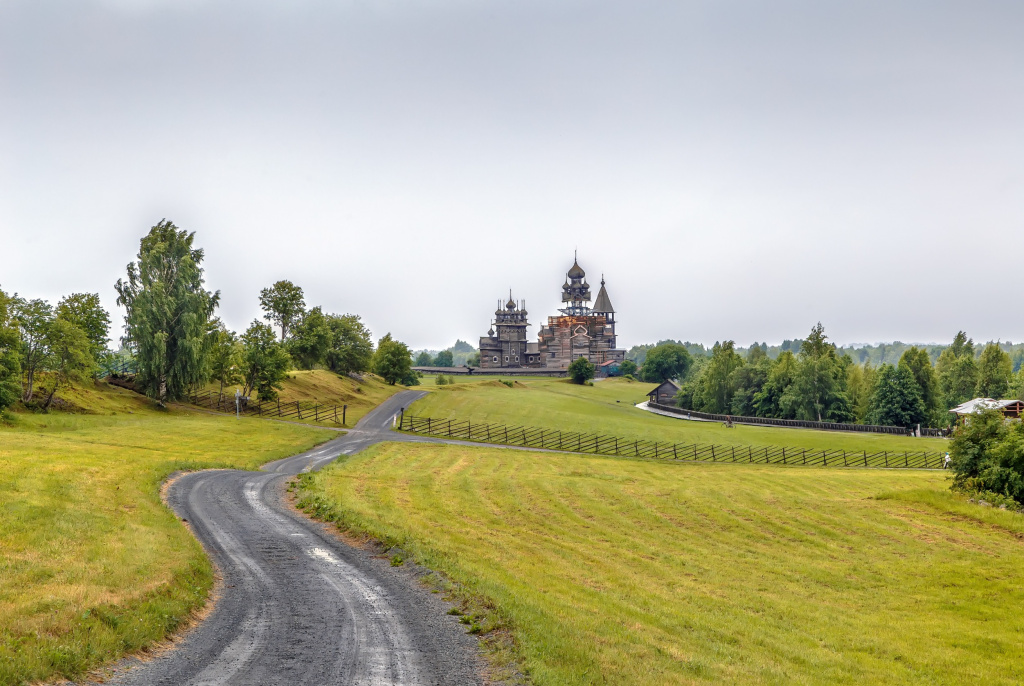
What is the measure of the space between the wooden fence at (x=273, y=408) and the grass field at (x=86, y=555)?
79.1 ft

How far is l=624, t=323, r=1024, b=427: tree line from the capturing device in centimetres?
8375

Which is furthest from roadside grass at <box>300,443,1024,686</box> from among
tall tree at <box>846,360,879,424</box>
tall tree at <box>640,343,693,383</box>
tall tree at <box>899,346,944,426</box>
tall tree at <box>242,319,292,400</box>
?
tall tree at <box>640,343,693,383</box>

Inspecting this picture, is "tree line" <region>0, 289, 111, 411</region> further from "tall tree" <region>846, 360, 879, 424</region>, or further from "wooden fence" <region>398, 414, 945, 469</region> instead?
"tall tree" <region>846, 360, 879, 424</region>

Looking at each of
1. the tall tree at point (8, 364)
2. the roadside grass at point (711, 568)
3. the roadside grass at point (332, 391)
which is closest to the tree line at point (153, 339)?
the tall tree at point (8, 364)

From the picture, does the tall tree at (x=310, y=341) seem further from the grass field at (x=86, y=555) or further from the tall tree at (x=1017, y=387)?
the tall tree at (x=1017, y=387)

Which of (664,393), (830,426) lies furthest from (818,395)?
(664,393)

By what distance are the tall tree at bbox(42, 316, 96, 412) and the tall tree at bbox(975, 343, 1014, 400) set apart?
10866 centimetres

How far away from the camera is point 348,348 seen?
90938 millimetres

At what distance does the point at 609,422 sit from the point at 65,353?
158ft

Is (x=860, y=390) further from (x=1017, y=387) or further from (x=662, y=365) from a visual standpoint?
(x=662, y=365)

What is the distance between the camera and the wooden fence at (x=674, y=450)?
51.6 m

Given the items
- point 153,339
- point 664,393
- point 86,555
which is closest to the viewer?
point 86,555

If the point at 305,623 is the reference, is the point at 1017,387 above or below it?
above

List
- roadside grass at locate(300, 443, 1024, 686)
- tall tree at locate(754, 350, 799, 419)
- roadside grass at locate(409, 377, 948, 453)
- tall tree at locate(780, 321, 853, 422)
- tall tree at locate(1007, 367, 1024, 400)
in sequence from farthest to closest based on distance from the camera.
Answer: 1. tall tree at locate(754, 350, 799, 419)
2. tall tree at locate(780, 321, 853, 422)
3. tall tree at locate(1007, 367, 1024, 400)
4. roadside grass at locate(409, 377, 948, 453)
5. roadside grass at locate(300, 443, 1024, 686)
